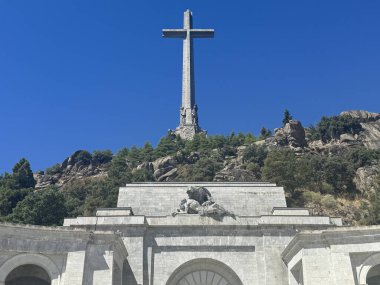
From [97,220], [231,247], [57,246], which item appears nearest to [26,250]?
[57,246]

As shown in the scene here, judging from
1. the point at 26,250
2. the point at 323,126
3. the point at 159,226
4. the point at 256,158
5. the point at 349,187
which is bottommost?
the point at 26,250

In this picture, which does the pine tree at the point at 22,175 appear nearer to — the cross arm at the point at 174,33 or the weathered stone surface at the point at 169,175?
the weathered stone surface at the point at 169,175

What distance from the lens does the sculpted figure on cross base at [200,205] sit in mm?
33906

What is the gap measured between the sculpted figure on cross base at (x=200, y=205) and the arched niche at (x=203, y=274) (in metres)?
3.33

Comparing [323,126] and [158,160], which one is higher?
[323,126]

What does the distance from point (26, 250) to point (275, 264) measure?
15.9 meters

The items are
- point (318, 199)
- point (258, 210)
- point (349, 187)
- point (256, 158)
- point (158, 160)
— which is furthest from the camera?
point (158, 160)

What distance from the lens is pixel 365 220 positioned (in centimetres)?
5541

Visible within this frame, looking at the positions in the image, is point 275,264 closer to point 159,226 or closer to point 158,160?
point 159,226

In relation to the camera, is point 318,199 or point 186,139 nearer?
point 318,199

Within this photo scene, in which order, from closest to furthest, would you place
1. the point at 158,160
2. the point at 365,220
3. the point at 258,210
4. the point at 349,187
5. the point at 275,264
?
the point at 275,264 < the point at 258,210 < the point at 365,220 < the point at 349,187 < the point at 158,160

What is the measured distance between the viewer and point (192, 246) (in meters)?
33.0

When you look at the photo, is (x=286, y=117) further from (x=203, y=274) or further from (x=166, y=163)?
(x=203, y=274)

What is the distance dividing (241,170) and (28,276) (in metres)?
54.4
